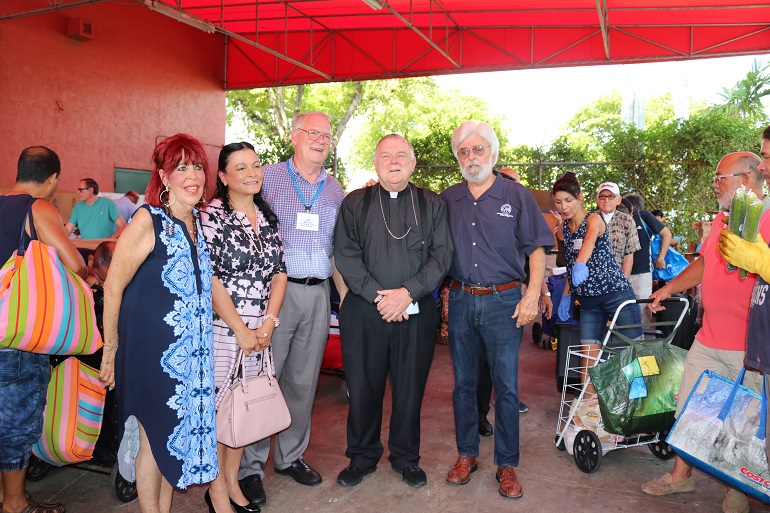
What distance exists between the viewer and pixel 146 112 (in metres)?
12.9

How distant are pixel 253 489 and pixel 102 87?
34.9ft

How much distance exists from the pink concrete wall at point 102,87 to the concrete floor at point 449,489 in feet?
27.3

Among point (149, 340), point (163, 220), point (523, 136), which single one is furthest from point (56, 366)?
point (523, 136)

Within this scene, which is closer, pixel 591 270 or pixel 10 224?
pixel 10 224

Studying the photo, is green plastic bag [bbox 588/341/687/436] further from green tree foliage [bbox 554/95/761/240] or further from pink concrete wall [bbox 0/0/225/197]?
pink concrete wall [bbox 0/0/225/197]

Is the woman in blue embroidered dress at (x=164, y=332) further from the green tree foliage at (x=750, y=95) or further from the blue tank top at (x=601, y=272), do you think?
the green tree foliage at (x=750, y=95)

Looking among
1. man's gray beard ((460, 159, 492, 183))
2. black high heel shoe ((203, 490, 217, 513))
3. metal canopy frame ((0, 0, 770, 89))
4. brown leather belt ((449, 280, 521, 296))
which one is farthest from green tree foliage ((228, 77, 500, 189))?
black high heel shoe ((203, 490, 217, 513))

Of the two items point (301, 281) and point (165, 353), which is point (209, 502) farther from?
point (301, 281)

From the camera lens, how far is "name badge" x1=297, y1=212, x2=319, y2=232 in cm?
360

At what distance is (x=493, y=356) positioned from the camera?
11.9 feet

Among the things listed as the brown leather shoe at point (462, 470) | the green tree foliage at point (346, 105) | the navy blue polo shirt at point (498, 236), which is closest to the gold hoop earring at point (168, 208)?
the navy blue polo shirt at point (498, 236)

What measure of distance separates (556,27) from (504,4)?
1.51 m

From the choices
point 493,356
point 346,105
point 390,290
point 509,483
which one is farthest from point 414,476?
point 346,105

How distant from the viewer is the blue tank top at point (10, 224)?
314cm
